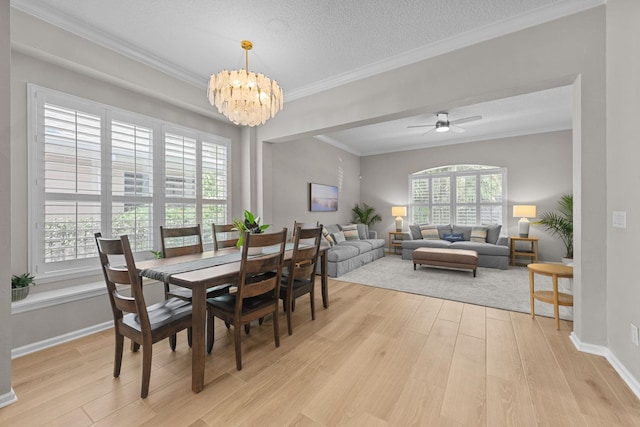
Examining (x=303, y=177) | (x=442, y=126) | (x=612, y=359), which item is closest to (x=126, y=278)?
(x=612, y=359)

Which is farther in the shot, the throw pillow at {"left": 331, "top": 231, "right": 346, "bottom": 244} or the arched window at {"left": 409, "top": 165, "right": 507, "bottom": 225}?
the arched window at {"left": 409, "top": 165, "right": 507, "bottom": 225}

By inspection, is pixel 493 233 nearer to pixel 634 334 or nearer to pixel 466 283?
pixel 466 283

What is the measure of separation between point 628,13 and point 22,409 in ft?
15.5

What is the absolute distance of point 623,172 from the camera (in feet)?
5.97

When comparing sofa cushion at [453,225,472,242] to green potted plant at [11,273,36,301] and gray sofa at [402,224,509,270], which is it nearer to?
gray sofa at [402,224,509,270]

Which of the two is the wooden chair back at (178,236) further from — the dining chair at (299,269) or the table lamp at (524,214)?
the table lamp at (524,214)

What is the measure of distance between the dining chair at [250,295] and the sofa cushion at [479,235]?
5.30 meters

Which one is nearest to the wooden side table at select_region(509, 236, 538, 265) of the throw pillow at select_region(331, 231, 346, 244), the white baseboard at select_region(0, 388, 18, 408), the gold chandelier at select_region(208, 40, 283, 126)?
the throw pillow at select_region(331, 231, 346, 244)

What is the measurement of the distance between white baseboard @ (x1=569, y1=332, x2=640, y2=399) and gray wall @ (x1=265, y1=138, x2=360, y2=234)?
A: 4002 millimetres

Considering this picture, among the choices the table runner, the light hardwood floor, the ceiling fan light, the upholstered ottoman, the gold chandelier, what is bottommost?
the light hardwood floor

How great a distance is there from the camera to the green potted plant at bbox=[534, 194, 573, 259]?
482cm

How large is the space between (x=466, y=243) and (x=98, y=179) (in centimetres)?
639

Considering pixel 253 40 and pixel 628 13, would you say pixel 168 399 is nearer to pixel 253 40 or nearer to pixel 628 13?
pixel 253 40

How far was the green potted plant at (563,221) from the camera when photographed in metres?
4.82
